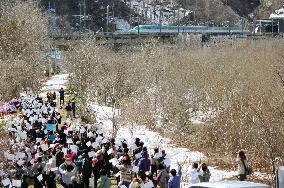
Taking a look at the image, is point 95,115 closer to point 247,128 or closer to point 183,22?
point 247,128

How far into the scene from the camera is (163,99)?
3494 centimetres

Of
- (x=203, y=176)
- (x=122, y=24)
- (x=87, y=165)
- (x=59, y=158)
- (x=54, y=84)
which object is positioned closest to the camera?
(x=203, y=176)

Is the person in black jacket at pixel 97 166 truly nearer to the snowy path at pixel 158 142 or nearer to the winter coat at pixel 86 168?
the winter coat at pixel 86 168

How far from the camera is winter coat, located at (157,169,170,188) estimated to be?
15.8 m

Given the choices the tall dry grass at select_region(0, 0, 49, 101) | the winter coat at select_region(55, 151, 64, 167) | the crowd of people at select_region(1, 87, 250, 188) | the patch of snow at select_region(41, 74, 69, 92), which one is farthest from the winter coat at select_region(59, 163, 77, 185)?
the patch of snow at select_region(41, 74, 69, 92)

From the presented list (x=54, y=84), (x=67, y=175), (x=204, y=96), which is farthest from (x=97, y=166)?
(x=54, y=84)

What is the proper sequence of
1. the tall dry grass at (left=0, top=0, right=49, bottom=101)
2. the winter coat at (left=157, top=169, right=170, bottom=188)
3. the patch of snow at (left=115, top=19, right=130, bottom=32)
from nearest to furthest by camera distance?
the winter coat at (left=157, top=169, right=170, bottom=188) < the tall dry grass at (left=0, top=0, right=49, bottom=101) < the patch of snow at (left=115, top=19, right=130, bottom=32)

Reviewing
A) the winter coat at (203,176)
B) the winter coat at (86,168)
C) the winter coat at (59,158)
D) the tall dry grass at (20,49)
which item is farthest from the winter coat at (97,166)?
the tall dry grass at (20,49)

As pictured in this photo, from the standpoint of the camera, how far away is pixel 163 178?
51.9 feet

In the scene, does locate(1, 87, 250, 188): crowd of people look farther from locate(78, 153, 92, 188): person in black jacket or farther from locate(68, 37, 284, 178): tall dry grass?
locate(68, 37, 284, 178): tall dry grass

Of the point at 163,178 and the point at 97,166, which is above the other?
the point at 97,166

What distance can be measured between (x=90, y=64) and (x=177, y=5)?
11089cm

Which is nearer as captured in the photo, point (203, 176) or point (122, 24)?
point (203, 176)

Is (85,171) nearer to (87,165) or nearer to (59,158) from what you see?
(87,165)
